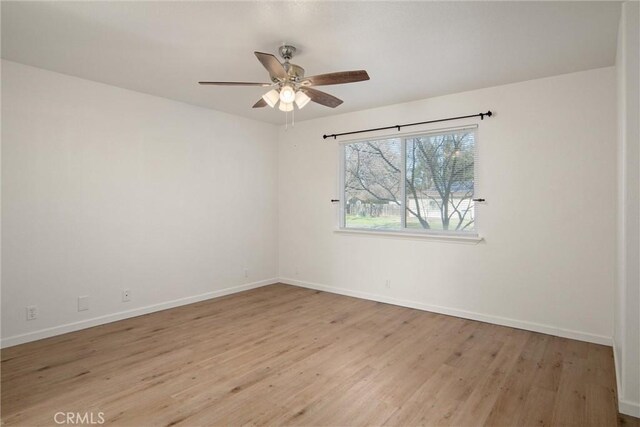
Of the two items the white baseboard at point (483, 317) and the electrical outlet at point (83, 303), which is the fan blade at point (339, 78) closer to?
the white baseboard at point (483, 317)

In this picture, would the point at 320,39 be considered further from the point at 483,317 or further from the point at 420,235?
the point at 483,317

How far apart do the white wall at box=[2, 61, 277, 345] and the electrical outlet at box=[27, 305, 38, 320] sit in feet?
0.15

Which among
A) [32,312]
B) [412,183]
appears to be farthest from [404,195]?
[32,312]

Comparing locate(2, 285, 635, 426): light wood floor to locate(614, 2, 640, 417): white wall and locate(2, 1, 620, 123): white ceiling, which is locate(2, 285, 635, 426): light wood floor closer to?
locate(614, 2, 640, 417): white wall

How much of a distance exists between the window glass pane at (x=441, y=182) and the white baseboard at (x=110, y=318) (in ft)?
8.77

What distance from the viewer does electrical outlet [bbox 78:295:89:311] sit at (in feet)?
11.5

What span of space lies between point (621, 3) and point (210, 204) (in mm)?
4389

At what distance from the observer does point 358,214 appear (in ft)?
16.3

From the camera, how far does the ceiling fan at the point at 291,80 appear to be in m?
2.41

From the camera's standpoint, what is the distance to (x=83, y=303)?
3.54 meters

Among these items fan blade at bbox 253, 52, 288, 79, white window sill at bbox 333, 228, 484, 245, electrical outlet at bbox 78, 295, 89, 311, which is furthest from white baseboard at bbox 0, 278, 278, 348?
fan blade at bbox 253, 52, 288, 79

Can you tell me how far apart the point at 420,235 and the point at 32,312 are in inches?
160

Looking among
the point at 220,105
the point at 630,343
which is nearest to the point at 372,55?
the point at 220,105

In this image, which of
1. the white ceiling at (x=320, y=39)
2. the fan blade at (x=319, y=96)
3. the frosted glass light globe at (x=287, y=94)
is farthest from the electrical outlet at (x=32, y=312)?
the fan blade at (x=319, y=96)
